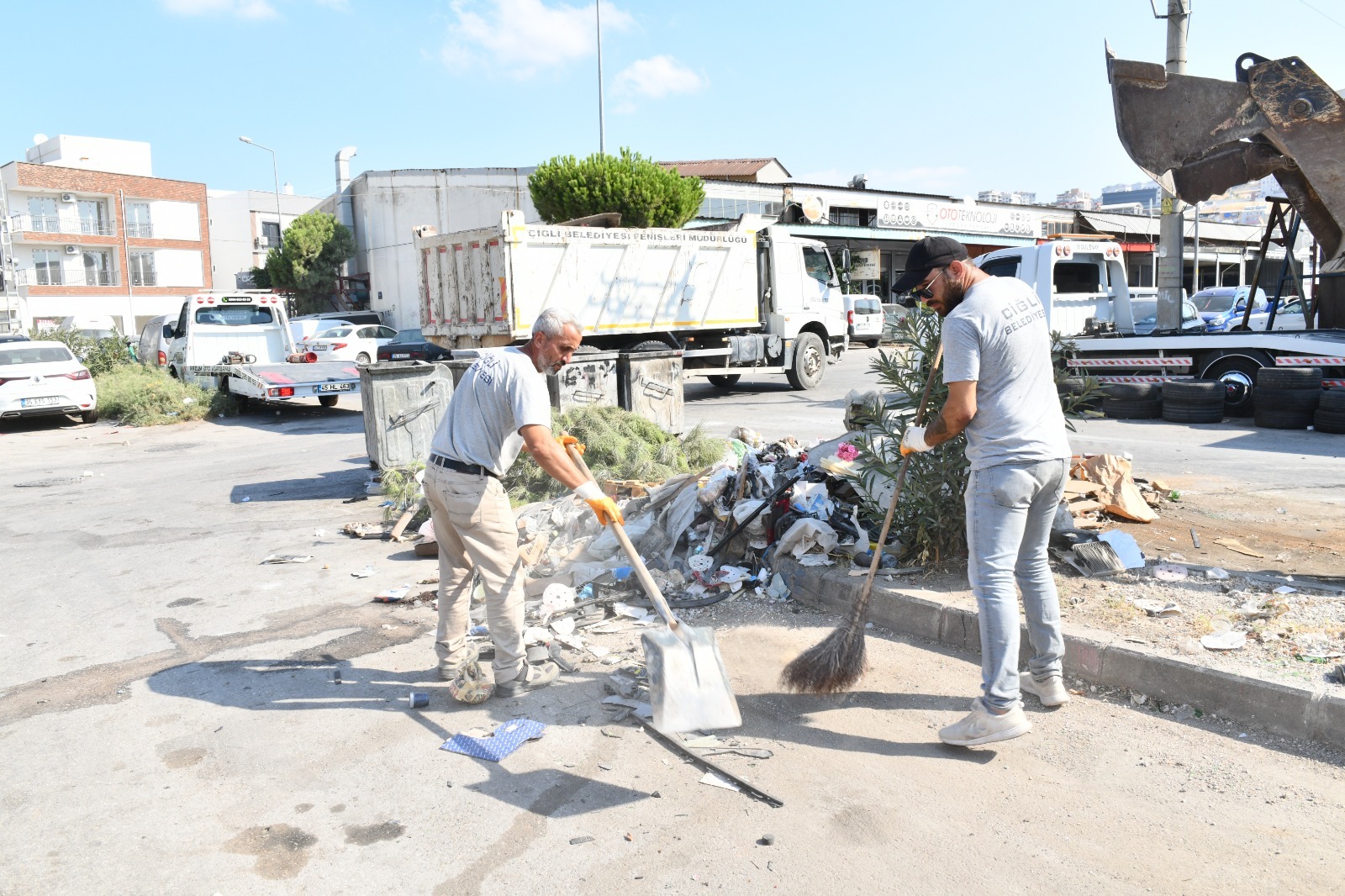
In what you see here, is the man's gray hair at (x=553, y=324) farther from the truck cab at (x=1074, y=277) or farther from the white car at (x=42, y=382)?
the white car at (x=42, y=382)

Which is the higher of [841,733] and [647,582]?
[647,582]

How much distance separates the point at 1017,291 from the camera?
11.8ft

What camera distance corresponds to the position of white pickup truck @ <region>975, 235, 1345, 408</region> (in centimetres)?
1146

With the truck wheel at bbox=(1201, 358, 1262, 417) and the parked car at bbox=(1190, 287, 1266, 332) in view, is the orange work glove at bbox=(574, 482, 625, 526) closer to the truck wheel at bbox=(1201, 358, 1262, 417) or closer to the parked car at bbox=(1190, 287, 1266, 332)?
the truck wheel at bbox=(1201, 358, 1262, 417)

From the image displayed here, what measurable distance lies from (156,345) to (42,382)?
5.39 m

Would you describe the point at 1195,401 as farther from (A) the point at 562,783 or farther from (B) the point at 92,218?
(B) the point at 92,218

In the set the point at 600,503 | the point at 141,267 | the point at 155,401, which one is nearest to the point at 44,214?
the point at 141,267

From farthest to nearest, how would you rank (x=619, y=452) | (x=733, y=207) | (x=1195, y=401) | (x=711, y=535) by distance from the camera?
(x=733, y=207) → (x=1195, y=401) → (x=619, y=452) → (x=711, y=535)

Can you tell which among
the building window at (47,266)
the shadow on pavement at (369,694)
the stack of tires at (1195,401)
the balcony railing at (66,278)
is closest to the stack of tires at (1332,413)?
the stack of tires at (1195,401)

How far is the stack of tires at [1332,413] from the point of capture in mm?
10438

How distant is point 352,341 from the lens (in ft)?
83.8

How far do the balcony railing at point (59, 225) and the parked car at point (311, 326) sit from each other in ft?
85.0

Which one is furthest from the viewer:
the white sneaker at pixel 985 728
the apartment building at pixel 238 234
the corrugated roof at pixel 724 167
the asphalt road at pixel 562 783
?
the apartment building at pixel 238 234

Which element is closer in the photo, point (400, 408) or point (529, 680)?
point (529, 680)
